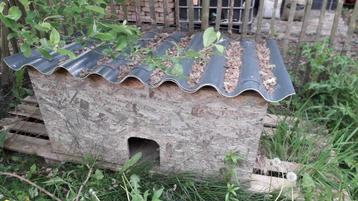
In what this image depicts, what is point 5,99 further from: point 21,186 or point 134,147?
point 134,147

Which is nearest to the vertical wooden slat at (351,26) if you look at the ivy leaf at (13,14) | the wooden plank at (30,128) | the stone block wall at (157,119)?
the stone block wall at (157,119)

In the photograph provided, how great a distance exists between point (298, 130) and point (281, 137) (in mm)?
175

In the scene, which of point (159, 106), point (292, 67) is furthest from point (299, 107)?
point (159, 106)

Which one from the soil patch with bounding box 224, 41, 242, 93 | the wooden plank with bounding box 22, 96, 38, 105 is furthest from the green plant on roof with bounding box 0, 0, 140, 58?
the wooden plank with bounding box 22, 96, 38, 105

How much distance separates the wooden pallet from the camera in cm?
242

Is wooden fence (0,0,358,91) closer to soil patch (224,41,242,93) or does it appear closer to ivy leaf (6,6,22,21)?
soil patch (224,41,242,93)

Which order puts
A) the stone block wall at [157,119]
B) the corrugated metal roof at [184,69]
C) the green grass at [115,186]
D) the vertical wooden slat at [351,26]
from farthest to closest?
1. the vertical wooden slat at [351,26]
2. the green grass at [115,186]
3. the stone block wall at [157,119]
4. the corrugated metal roof at [184,69]

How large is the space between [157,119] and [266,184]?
Result: 978 millimetres

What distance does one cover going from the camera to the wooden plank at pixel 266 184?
237 cm

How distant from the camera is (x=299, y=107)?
3.19 m

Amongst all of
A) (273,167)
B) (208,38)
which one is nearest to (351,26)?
(273,167)

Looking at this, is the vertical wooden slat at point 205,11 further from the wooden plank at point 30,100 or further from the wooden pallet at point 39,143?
the wooden plank at point 30,100

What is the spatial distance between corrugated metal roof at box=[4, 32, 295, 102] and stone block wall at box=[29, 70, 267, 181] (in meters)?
0.08

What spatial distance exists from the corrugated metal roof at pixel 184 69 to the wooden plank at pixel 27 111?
1.07 meters
